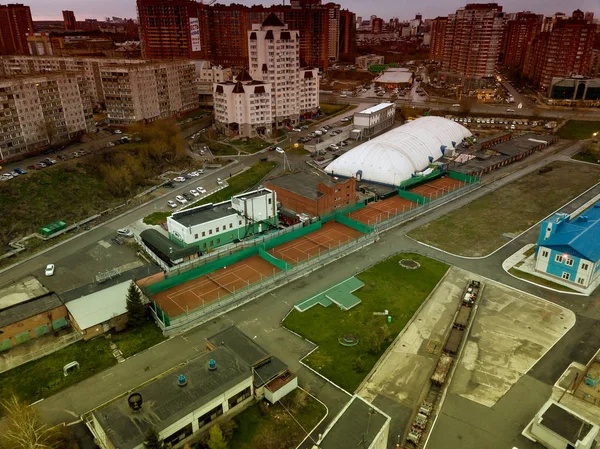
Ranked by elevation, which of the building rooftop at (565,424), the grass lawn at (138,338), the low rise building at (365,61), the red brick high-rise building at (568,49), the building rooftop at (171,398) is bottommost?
the grass lawn at (138,338)

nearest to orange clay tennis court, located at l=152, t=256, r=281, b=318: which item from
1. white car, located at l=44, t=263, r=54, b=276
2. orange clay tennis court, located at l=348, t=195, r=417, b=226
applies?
white car, located at l=44, t=263, r=54, b=276

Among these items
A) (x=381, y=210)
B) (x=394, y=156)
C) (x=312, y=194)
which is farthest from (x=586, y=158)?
(x=312, y=194)

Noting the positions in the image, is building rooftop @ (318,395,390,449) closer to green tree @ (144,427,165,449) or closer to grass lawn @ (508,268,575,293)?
green tree @ (144,427,165,449)

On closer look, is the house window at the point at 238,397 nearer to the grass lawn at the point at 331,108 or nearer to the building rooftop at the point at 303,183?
the building rooftop at the point at 303,183

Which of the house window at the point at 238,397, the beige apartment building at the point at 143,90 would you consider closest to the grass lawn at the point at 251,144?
the beige apartment building at the point at 143,90

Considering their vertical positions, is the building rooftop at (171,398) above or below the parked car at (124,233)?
above

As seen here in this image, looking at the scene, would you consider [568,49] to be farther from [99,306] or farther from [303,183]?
[99,306]
